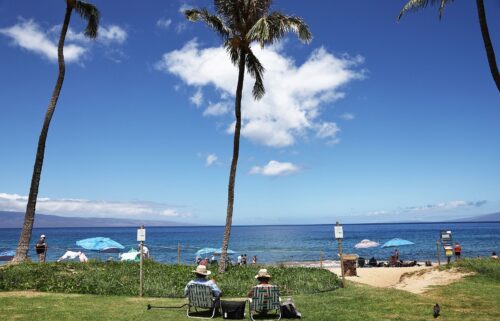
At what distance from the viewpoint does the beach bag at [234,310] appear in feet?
32.1

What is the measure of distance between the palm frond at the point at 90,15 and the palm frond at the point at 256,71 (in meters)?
8.61

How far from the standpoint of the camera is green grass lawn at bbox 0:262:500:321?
9.84 meters

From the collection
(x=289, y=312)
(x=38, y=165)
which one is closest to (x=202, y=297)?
(x=289, y=312)

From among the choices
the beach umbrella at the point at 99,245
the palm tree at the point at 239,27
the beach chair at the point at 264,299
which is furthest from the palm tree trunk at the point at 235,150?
the beach umbrella at the point at 99,245

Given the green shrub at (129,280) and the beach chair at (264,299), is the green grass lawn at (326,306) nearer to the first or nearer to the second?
the green shrub at (129,280)

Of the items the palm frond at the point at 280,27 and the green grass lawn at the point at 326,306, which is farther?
the palm frond at the point at 280,27

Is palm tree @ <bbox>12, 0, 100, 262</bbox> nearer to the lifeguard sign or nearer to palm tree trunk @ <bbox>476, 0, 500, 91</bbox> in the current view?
palm tree trunk @ <bbox>476, 0, 500, 91</bbox>

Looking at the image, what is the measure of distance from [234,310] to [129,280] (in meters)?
6.34

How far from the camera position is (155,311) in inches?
413

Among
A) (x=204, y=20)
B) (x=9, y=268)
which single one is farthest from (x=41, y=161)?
(x=204, y=20)

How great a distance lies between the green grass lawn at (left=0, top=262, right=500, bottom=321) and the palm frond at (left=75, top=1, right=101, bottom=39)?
1448 centimetres

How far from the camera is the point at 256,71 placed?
20.2m

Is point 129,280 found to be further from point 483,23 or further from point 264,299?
point 483,23

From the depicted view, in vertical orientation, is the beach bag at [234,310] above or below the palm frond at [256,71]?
below
